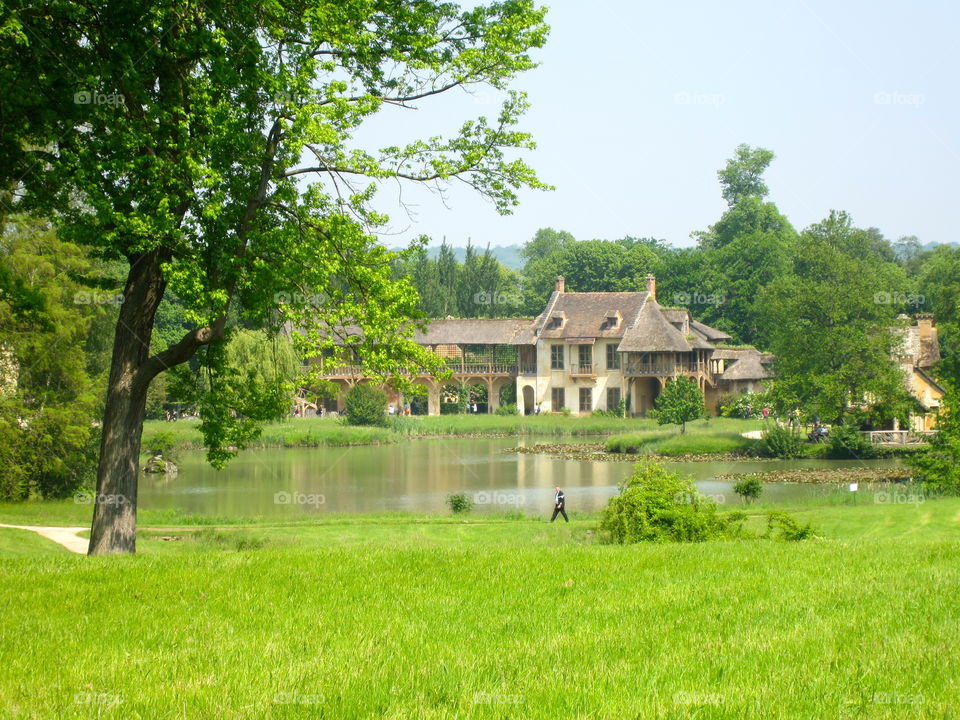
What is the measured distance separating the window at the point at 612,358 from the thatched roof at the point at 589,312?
735 mm

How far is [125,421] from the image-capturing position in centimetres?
1381

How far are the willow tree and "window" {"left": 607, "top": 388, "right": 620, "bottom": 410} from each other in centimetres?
5004

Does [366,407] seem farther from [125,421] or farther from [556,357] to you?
[125,421]

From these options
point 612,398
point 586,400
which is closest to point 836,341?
point 612,398

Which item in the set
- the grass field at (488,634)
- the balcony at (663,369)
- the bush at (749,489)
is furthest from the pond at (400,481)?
the grass field at (488,634)

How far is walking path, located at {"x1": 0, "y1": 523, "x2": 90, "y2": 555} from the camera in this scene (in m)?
18.9

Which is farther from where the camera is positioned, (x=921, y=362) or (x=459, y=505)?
(x=921, y=362)

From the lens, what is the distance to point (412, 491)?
108 ft

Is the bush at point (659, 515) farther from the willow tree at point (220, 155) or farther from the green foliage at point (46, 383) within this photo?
the green foliage at point (46, 383)

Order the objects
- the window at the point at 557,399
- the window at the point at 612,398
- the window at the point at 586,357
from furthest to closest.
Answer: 1. the window at the point at 557,399
2. the window at the point at 586,357
3. the window at the point at 612,398

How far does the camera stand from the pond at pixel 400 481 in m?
29.3

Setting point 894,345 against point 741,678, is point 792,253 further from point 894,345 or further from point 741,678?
point 741,678

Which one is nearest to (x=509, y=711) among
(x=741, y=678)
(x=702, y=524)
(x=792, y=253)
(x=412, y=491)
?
(x=741, y=678)

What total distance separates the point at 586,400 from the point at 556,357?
3.46 m
